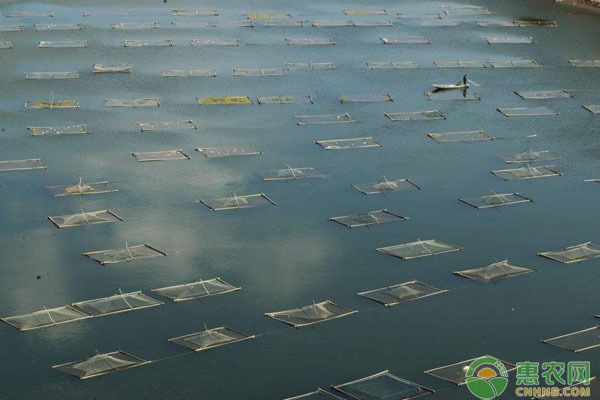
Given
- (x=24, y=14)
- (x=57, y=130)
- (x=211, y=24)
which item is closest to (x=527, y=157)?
(x=57, y=130)

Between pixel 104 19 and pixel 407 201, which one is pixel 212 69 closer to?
pixel 104 19

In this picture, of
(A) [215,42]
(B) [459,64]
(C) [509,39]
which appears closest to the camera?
(B) [459,64]

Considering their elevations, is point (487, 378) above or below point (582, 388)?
below

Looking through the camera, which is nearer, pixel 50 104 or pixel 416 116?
pixel 50 104

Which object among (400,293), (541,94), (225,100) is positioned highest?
(541,94)

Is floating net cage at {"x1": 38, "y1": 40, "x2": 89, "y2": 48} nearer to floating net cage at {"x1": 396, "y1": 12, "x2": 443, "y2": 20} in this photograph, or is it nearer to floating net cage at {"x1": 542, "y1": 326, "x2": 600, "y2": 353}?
floating net cage at {"x1": 396, "y1": 12, "x2": 443, "y2": 20}

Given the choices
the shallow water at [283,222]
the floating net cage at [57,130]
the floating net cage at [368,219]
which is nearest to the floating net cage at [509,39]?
the shallow water at [283,222]

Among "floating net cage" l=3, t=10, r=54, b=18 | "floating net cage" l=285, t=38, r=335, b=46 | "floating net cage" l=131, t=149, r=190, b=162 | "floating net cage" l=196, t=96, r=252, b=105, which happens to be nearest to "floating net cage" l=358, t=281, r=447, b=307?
"floating net cage" l=131, t=149, r=190, b=162

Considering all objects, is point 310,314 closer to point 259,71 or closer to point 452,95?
point 452,95
